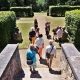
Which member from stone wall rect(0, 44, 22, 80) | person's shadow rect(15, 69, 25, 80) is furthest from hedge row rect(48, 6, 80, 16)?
stone wall rect(0, 44, 22, 80)

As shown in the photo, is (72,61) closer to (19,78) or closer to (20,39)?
(19,78)

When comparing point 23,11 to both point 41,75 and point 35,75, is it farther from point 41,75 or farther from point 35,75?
point 41,75

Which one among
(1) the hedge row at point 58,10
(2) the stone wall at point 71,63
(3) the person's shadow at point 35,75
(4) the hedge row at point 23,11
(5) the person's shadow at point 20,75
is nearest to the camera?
(2) the stone wall at point 71,63

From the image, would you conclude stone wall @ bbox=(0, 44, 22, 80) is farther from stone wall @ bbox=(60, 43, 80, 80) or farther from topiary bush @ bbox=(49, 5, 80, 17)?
topiary bush @ bbox=(49, 5, 80, 17)

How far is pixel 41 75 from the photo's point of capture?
10.2 metres

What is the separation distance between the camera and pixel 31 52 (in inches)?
380

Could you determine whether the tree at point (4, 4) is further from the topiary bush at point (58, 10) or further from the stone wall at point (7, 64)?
the stone wall at point (7, 64)

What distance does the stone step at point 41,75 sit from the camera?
385 inches

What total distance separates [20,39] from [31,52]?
844 centimetres

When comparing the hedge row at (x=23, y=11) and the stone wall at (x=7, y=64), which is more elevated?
the stone wall at (x=7, y=64)

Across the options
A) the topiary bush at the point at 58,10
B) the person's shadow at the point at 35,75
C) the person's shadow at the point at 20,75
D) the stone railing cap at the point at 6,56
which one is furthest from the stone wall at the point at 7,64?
the topiary bush at the point at 58,10

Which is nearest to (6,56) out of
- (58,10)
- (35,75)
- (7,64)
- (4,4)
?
(7,64)

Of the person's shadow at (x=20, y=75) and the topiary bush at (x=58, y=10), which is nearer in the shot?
the person's shadow at (x=20, y=75)

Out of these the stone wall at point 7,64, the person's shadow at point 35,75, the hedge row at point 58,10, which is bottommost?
the hedge row at point 58,10
